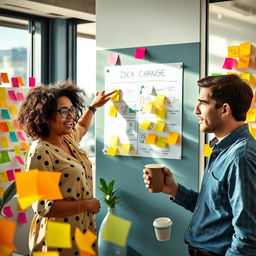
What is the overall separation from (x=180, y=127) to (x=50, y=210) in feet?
4.51

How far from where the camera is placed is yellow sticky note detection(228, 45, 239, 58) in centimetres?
296

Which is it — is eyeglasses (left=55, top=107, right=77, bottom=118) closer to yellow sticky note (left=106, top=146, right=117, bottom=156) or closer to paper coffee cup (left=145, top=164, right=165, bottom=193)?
paper coffee cup (left=145, top=164, right=165, bottom=193)

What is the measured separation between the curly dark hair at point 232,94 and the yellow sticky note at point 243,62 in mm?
1159

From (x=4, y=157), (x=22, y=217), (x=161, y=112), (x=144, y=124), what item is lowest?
(x=22, y=217)

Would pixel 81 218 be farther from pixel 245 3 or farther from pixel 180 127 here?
pixel 245 3

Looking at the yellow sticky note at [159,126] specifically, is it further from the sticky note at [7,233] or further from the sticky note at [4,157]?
the sticky note at [7,233]

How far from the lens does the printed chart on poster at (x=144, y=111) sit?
326cm

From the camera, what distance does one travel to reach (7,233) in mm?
874

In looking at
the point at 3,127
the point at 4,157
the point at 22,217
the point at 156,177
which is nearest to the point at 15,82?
the point at 3,127

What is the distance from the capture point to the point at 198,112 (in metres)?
1.91

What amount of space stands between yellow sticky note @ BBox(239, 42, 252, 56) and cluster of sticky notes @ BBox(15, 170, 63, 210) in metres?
2.37

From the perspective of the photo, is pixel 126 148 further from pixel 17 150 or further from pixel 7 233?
pixel 7 233

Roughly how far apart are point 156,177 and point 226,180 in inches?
12.7

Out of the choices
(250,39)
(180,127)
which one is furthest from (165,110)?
(250,39)
